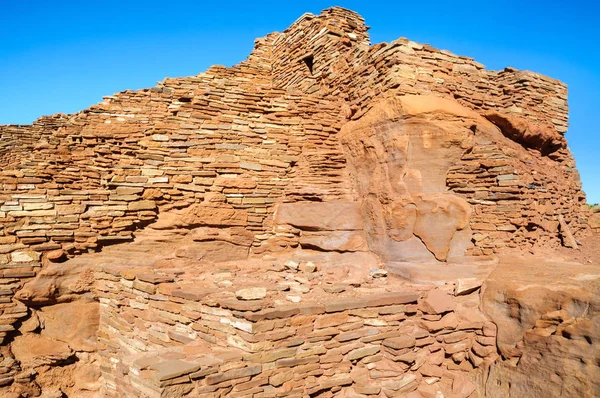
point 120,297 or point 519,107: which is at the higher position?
point 519,107

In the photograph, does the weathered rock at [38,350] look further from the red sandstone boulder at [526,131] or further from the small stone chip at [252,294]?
the red sandstone boulder at [526,131]

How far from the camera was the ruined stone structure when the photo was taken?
5105mm

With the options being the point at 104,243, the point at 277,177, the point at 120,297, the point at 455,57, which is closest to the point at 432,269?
the point at 277,177

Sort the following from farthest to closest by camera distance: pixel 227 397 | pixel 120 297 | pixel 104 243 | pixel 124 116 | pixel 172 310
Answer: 1. pixel 124 116
2. pixel 104 243
3. pixel 120 297
4. pixel 172 310
5. pixel 227 397

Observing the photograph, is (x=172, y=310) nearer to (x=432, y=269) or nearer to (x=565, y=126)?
(x=432, y=269)

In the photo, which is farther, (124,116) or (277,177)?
(124,116)

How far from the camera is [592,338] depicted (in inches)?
183

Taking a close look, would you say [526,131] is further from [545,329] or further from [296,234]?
[296,234]

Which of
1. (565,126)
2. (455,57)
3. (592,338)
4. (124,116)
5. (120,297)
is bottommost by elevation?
(120,297)

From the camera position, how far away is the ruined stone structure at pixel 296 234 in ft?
16.8

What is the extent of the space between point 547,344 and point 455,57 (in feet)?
15.6

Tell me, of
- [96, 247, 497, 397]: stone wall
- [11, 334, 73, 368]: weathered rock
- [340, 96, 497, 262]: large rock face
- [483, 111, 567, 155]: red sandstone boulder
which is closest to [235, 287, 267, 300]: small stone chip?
[96, 247, 497, 397]: stone wall

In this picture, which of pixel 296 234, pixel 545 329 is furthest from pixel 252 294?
pixel 545 329

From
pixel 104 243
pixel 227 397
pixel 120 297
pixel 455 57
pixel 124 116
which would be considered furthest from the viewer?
pixel 124 116
